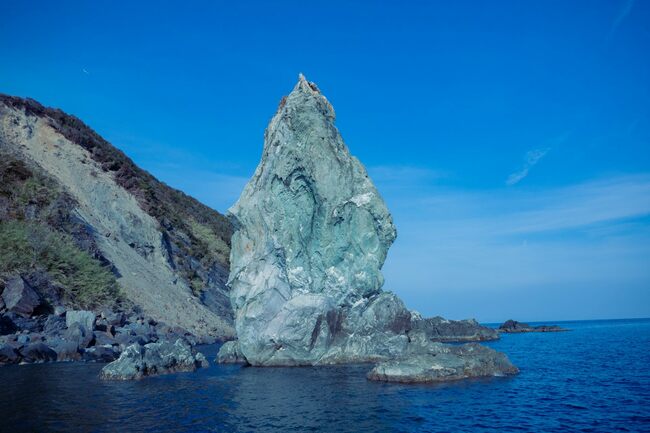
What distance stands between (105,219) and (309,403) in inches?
1668

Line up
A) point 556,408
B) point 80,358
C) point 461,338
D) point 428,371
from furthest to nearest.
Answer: point 461,338 < point 80,358 < point 428,371 < point 556,408

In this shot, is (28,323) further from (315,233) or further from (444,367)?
(444,367)

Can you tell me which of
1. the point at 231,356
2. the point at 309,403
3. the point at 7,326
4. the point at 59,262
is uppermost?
the point at 59,262

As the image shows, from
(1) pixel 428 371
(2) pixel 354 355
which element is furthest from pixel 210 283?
(1) pixel 428 371

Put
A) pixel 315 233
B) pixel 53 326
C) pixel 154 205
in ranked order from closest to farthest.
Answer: pixel 53 326 → pixel 315 233 → pixel 154 205

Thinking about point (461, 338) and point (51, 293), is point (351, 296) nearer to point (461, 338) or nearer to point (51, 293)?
point (51, 293)

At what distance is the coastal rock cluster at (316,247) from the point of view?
30109 millimetres

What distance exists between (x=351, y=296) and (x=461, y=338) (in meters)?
37.0

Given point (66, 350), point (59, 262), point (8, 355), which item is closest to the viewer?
point (8, 355)

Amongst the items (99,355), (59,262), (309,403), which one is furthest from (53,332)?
(309,403)

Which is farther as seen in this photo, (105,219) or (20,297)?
(105,219)

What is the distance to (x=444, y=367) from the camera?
23641 millimetres

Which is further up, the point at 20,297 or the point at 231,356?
the point at 20,297

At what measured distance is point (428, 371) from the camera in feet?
76.2
